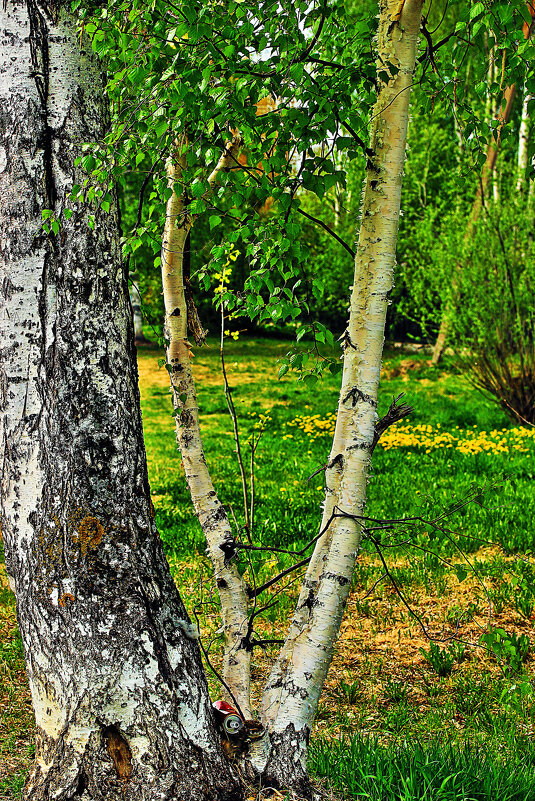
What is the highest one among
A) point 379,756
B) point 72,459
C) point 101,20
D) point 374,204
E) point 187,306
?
point 101,20

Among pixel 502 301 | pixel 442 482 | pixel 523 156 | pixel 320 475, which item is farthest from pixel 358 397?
pixel 523 156

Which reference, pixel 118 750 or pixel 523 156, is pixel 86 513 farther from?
pixel 523 156

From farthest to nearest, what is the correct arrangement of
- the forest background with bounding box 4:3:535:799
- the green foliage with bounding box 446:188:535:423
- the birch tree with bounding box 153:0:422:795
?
the green foliage with bounding box 446:188:535:423, the forest background with bounding box 4:3:535:799, the birch tree with bounding box 153:0:422:795

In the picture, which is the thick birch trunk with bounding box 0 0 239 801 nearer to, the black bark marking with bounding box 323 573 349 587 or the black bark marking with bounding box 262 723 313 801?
the black bark marking with bounding box 262 723 313 801

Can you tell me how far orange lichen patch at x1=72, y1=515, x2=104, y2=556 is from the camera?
198 cm

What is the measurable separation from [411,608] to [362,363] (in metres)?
2.54

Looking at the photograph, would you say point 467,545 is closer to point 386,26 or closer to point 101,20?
point 386,26

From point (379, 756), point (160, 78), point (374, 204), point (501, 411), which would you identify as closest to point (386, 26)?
point (374, 204)

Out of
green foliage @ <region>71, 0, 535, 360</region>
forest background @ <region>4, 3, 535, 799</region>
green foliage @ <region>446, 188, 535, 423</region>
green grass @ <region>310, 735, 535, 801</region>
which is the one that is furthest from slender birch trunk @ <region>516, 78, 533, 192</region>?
green grass @ <region>310, 735, 535, 801</region>

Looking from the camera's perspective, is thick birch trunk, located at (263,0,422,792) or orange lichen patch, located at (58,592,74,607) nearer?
orange lichen patch, located at (58,592,74,607)

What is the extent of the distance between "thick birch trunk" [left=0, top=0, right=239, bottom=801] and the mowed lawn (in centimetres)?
66

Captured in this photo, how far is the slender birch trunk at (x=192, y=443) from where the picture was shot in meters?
2.93

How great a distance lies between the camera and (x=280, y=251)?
2.10 metres

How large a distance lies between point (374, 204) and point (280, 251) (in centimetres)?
50
